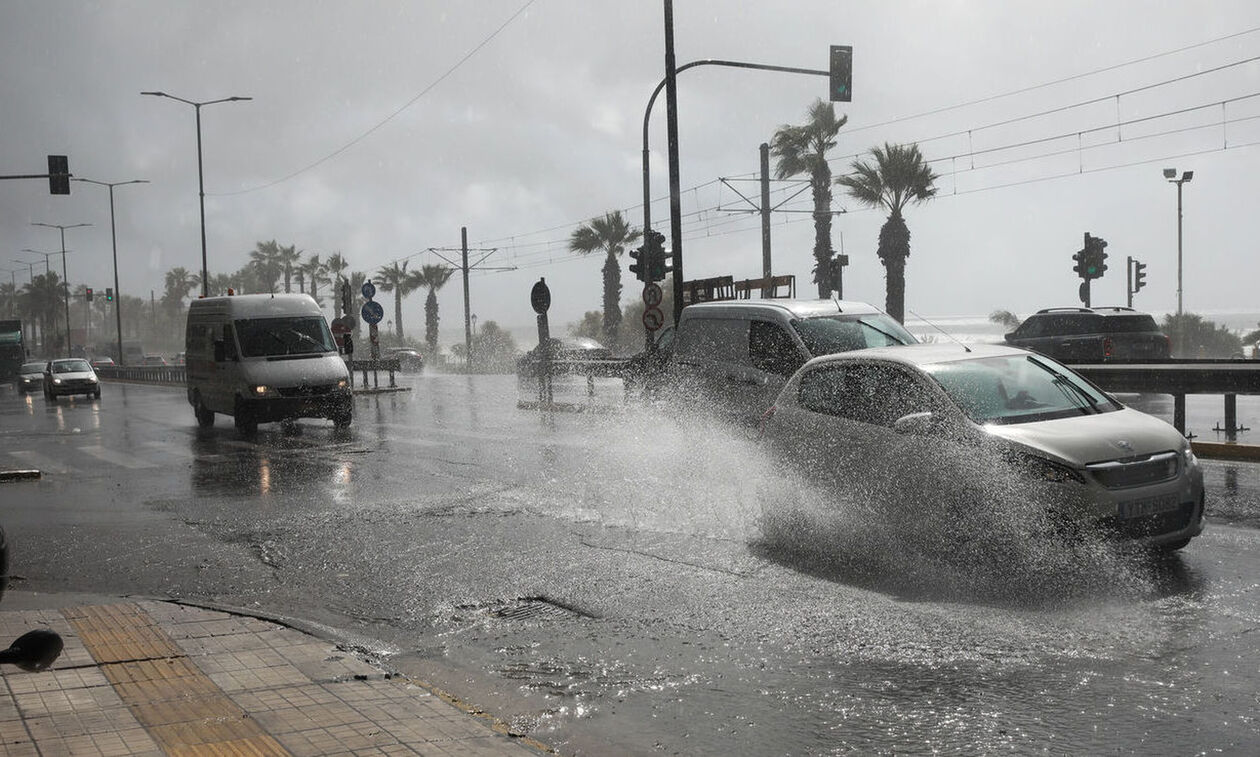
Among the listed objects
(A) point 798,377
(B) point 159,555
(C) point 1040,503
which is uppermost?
(A) point 798,377

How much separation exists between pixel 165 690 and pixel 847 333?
884 cm

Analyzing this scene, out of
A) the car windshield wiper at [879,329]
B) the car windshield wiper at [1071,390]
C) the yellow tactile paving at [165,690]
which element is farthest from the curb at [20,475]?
the car windshield wiper at [1071,390]

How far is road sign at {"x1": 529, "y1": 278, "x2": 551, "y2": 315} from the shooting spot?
85.3ft

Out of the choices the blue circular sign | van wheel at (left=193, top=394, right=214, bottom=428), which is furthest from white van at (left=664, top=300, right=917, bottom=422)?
the blue circular sign

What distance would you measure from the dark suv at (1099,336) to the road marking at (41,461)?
1851cm

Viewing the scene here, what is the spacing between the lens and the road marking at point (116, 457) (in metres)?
15.3

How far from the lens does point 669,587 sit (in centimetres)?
695

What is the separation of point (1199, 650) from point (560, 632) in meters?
3.06

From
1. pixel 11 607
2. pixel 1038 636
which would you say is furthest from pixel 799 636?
pixel 11 607

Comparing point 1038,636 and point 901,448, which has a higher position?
point 901,448

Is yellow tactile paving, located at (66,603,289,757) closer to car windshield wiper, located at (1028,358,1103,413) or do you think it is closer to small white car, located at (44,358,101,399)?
car windshield wiper, located at (1028,358,1103,413)

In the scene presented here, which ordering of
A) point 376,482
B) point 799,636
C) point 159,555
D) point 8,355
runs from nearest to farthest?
point 799,636, point 159,555, point 376,482, point 8,355

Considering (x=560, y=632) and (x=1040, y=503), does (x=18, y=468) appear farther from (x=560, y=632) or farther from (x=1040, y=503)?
Answer: (x=1040, y=503)

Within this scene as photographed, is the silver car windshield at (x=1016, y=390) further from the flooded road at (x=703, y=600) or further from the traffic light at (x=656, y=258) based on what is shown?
the traffic light at (x=656, y=258)
